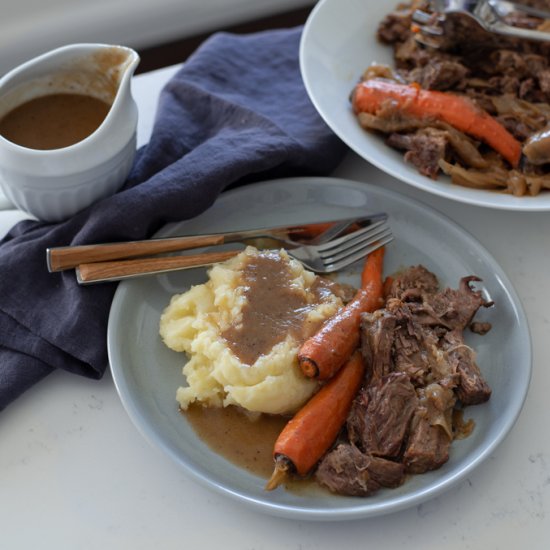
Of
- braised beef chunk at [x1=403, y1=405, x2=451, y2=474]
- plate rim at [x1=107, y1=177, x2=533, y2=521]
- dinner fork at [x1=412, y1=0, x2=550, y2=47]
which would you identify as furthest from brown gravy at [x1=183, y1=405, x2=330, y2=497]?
dinner fork at [x1=412, y1=0, x2=550, y2=47]

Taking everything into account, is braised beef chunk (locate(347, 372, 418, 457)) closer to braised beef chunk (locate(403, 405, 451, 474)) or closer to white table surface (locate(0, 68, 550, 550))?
braised beef chunk (locate(403, 405, 451, 474))

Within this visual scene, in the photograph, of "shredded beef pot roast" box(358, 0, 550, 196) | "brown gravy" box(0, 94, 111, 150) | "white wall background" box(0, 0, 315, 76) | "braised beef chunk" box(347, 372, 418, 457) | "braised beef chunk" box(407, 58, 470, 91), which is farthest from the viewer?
"white wall background" box(0, 0, 315, 76)

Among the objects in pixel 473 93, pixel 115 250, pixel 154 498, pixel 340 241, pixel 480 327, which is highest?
pixel 473 93

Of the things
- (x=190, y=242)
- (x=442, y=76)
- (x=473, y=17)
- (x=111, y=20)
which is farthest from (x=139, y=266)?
(x=111, y=20)

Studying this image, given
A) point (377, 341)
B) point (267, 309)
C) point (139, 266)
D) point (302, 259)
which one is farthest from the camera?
point (302, 259)

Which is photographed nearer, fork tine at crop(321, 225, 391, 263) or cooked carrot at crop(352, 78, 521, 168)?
fork tine at crop(321, 225, 391, 263)

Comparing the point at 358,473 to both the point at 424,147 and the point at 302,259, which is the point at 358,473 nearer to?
the point at 302,259

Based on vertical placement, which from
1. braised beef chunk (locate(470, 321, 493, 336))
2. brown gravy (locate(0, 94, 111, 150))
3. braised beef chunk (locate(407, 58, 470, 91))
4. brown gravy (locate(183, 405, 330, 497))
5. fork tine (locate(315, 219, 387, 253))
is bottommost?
brown gravy (locate(183, 405, 330, 497))

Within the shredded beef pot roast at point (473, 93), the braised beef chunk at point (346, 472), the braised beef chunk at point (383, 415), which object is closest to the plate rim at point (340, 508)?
the braised beef chunk at point (346, 472)
